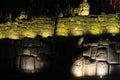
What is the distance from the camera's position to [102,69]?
22469 millimetres

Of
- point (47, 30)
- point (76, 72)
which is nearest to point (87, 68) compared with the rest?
point (76, 72)

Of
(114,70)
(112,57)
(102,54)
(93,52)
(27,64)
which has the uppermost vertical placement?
(93,52)

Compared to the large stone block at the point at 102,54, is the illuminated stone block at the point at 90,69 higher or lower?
lower

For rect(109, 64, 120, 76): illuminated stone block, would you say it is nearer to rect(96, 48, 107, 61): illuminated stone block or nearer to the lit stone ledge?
rect(96, 48, 107, 61): illuminated stone block

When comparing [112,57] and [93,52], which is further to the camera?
[93,52]

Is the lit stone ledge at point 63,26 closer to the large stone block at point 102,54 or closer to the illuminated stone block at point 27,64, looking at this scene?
the large stone block at point 102,54

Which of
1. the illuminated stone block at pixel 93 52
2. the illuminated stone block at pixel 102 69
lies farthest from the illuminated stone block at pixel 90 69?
the illuminated stone block at pixel 93 52

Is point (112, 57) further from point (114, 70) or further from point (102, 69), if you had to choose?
point (102, 69)

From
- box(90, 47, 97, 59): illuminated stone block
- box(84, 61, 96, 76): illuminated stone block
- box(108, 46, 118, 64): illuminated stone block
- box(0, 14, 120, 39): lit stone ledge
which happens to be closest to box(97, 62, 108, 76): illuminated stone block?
box(84, 61, 96, 76): illuminated stone block

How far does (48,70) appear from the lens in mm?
23547

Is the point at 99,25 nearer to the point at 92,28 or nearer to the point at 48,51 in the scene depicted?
the point at 92,28

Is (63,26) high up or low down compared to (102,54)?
up

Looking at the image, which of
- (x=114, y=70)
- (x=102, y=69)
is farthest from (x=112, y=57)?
(x=102, y=69)

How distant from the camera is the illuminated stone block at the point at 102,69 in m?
22.4
